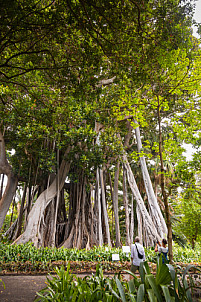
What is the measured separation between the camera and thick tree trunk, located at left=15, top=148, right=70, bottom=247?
6609mm

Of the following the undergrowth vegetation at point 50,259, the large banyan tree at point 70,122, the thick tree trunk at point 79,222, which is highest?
the large banyan tree at point 70,122

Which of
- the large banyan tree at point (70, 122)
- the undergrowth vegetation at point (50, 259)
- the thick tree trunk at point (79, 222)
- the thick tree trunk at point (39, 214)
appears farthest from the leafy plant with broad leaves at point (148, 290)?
the thick tree trunk at point (79, 222)

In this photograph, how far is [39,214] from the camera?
23.0 feet

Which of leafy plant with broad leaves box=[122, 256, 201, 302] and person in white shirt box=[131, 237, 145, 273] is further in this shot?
person in white shirt box=[131, 237, 145, 273]

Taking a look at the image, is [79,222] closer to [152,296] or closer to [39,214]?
[39,214]

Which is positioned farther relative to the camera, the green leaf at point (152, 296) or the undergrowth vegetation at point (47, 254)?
the undergrowth vegetation at point (47, 254)

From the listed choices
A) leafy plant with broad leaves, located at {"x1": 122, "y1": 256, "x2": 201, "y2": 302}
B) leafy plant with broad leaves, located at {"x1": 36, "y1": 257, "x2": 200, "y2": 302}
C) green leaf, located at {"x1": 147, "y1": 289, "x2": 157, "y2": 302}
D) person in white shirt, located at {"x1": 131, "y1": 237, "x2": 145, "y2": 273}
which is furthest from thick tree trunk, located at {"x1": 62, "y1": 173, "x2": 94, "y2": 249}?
green leaf, located at {"x1": 147, "y1": 289, "x2": 157, "y2": 302}

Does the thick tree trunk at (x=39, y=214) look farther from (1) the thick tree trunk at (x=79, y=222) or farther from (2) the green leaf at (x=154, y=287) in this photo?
(2) the green leaf at (x=154, y=287)

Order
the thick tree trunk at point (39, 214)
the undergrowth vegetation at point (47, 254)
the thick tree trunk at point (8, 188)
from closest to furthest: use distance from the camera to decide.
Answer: the undergrowth vegetation at point (47, 254)
the thick tree trunk at point (39, 214)
the thick tree trunk at point (8, 188)

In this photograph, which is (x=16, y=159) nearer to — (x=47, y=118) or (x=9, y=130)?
(x=9, y=130)

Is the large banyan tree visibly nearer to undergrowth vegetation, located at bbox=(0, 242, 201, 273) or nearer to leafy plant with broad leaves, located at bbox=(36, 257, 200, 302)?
undergrowth vegetation, located at bbox=(0, 242, 201, 273)

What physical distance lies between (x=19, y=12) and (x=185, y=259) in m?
7.74

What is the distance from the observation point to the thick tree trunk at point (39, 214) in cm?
661

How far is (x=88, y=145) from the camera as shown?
711 cm
